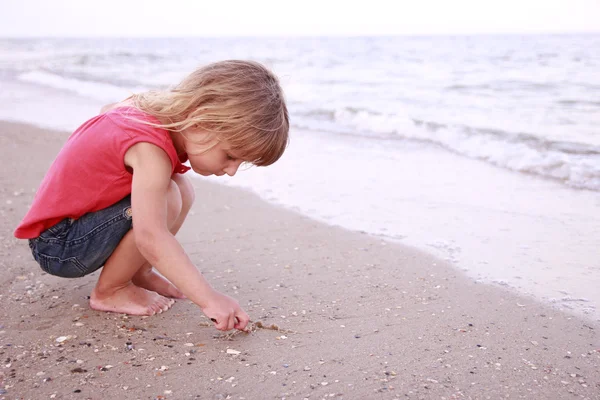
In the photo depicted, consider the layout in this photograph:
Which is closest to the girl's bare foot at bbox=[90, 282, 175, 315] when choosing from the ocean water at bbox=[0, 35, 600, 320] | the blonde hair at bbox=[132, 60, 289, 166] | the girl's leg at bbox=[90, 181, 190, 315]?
the girl's leg at bbox=[90, 181, 190, 315]

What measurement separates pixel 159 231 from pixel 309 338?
2.20ft

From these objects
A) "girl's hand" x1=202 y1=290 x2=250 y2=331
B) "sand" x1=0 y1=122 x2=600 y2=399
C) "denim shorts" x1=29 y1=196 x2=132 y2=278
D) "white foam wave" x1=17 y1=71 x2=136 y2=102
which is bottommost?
"white foam wave" x1=17 y1=71 x2=136 y2=102

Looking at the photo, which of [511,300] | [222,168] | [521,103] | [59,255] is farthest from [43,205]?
[521,103]

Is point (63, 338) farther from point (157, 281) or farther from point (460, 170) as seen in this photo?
point (460, 170)

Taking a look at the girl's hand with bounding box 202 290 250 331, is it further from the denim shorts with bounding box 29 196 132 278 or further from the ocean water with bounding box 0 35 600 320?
the ocean water with bounding box 0 35 600 320

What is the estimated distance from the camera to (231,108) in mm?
1945

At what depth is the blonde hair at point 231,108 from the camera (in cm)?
195

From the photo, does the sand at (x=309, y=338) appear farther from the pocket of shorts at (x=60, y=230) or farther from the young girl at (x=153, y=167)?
→ the pocket of shorts at (x=60, y=230)

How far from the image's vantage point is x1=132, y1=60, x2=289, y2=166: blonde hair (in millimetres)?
1948

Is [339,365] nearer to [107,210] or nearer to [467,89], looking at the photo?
[107,210]

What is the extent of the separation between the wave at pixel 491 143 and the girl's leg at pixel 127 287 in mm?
3284

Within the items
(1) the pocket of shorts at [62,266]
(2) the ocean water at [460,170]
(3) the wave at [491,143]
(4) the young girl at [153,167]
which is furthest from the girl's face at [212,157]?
(3) the wave at [491,143]

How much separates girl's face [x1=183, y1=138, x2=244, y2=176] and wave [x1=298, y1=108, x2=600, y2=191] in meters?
3.19

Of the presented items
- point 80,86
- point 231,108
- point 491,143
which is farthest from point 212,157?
point 80,86
